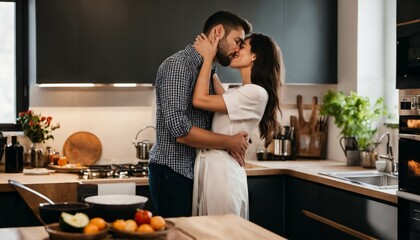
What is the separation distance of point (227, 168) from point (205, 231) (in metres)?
0.79

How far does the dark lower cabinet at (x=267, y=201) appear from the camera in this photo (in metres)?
4.38

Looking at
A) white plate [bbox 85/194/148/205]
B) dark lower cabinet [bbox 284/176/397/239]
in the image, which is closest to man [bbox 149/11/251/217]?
white plate [bbox 85/194/148/205]

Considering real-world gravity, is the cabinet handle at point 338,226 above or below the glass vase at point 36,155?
below

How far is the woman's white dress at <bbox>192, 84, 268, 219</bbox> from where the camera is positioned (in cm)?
319

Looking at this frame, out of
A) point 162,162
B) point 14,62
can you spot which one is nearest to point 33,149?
point 14,62

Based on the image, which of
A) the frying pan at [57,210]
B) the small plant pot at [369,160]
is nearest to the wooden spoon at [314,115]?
the small plant pot at [369,160]

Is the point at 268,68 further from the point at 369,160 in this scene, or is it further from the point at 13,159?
the point at 13,159

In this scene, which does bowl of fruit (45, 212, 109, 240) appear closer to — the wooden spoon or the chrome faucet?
the chrome faucet

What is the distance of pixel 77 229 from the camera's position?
6.81 feet

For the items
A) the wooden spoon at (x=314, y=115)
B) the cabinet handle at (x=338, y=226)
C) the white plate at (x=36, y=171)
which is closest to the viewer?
the cabinet handle at (x=338, y=226)

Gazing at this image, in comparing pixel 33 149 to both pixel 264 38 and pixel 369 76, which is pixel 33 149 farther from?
pixel 369 76

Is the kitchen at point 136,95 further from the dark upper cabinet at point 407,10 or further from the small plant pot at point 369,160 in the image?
the dark upper cabinet at point 407,10

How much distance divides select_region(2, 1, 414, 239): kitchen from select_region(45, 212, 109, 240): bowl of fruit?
2631 mm

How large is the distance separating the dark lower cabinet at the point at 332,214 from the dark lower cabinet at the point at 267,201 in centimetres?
5
